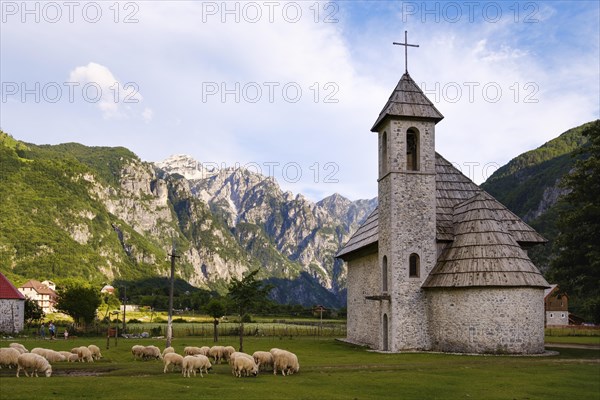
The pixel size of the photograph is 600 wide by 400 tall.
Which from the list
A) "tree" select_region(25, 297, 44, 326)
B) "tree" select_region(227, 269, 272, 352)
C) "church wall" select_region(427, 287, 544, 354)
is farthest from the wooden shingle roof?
"tree" select_region(25, 297, 44, 326)

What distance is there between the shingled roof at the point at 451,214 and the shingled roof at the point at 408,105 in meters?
6.41

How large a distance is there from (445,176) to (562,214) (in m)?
10.3

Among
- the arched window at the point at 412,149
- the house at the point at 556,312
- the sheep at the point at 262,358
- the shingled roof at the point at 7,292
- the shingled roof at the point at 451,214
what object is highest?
the arched window at the point at 412,149

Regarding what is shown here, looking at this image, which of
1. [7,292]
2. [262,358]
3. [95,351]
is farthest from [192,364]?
[7,292]

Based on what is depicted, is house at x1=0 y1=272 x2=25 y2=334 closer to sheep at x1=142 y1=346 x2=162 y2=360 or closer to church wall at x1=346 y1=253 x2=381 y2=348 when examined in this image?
church wall at x1=346 y1=253 x2=381 y2=348

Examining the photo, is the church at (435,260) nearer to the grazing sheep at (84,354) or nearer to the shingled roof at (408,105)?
the shingled roof at (408,105)

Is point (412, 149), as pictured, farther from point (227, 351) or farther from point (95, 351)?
point (95, 351)

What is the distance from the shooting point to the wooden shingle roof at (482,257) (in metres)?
36.6

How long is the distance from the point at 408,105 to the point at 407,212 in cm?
799

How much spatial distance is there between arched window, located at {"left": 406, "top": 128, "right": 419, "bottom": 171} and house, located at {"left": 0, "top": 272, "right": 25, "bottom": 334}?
161ft

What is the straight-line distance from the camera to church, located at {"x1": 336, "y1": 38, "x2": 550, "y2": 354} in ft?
120

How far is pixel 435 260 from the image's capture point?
132ft

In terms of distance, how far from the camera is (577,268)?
4750cm

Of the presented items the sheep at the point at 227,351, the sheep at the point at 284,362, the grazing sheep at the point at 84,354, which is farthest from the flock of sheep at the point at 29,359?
the sheep at the point at 284,362
